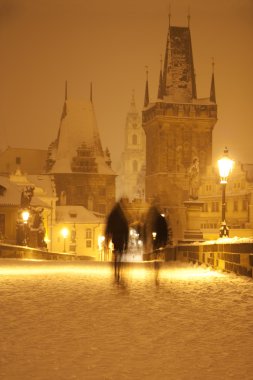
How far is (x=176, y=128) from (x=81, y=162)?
16706 millimetres

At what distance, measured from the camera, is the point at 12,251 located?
28469 mm

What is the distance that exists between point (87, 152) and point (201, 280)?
8844 centimetres

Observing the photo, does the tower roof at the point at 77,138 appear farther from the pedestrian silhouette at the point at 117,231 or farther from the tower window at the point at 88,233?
the pedestrian silhouette at the point at 117,231

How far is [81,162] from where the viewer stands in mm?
98875

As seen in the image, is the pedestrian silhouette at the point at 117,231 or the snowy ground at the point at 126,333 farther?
the pedestrian silhouette at the point at 117,231

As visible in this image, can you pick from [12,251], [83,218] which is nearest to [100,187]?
[83,218]

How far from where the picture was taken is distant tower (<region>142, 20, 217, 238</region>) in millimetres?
102312

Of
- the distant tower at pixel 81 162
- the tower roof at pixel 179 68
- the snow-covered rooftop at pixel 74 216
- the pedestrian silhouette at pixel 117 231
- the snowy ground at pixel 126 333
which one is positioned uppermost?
the tower roof at pixel 179 68

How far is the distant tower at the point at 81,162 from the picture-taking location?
9675 centimetres

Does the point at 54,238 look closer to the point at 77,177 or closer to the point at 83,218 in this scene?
the point at 83,218

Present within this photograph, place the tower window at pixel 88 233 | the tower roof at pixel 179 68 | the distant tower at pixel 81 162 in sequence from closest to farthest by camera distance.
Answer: the tower window at pixel 88 233 → the distant tower at pixel 81 162 → the tower roof at pixel 179 68

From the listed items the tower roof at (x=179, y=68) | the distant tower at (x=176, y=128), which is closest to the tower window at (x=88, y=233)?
the distant tower at (x=176, y=128)

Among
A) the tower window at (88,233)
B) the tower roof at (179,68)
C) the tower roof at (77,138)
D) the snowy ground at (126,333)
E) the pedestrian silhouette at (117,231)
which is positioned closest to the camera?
the snowy ground at (126,333)

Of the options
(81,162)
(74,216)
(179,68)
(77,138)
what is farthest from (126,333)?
(179,68)
